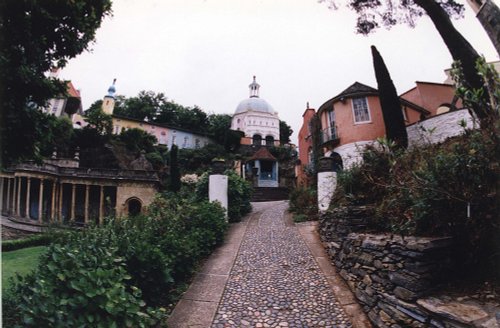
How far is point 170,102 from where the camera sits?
164ft

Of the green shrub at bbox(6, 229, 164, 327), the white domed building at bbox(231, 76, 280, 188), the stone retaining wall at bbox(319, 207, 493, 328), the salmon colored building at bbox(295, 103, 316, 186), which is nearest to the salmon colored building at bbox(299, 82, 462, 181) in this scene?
the salmon colored building at bbox(295, 103, 316, 186)

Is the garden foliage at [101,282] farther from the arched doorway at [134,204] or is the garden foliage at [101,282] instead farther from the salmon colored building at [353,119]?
the arched doorway at [134,204]

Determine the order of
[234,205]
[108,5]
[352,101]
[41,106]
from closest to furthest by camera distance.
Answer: [41,106]
[108,5]
[234,205]
[352,101]

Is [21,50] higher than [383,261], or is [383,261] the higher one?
[21,50]

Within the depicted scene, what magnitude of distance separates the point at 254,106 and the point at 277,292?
4861cm

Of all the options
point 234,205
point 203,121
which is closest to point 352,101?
point 234,205

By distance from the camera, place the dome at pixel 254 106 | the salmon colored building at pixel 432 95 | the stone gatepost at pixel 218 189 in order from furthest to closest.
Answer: the dome at pixel 254 106
the salmon colored building at pixel 432 95
the stone gatepost at pixel 218 189

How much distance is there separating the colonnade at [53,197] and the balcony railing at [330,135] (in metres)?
18.5

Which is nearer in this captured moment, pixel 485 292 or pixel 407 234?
pixel 485 292

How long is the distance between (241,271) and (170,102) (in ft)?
162

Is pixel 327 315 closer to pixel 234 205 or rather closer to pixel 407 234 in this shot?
pixel 407 234

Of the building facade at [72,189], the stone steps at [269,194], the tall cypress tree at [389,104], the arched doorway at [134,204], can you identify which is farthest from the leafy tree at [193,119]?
the tall cypress tree at [389,104]

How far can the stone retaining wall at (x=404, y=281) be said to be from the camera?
101 inches

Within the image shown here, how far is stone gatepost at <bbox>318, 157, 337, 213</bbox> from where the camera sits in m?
8.32
